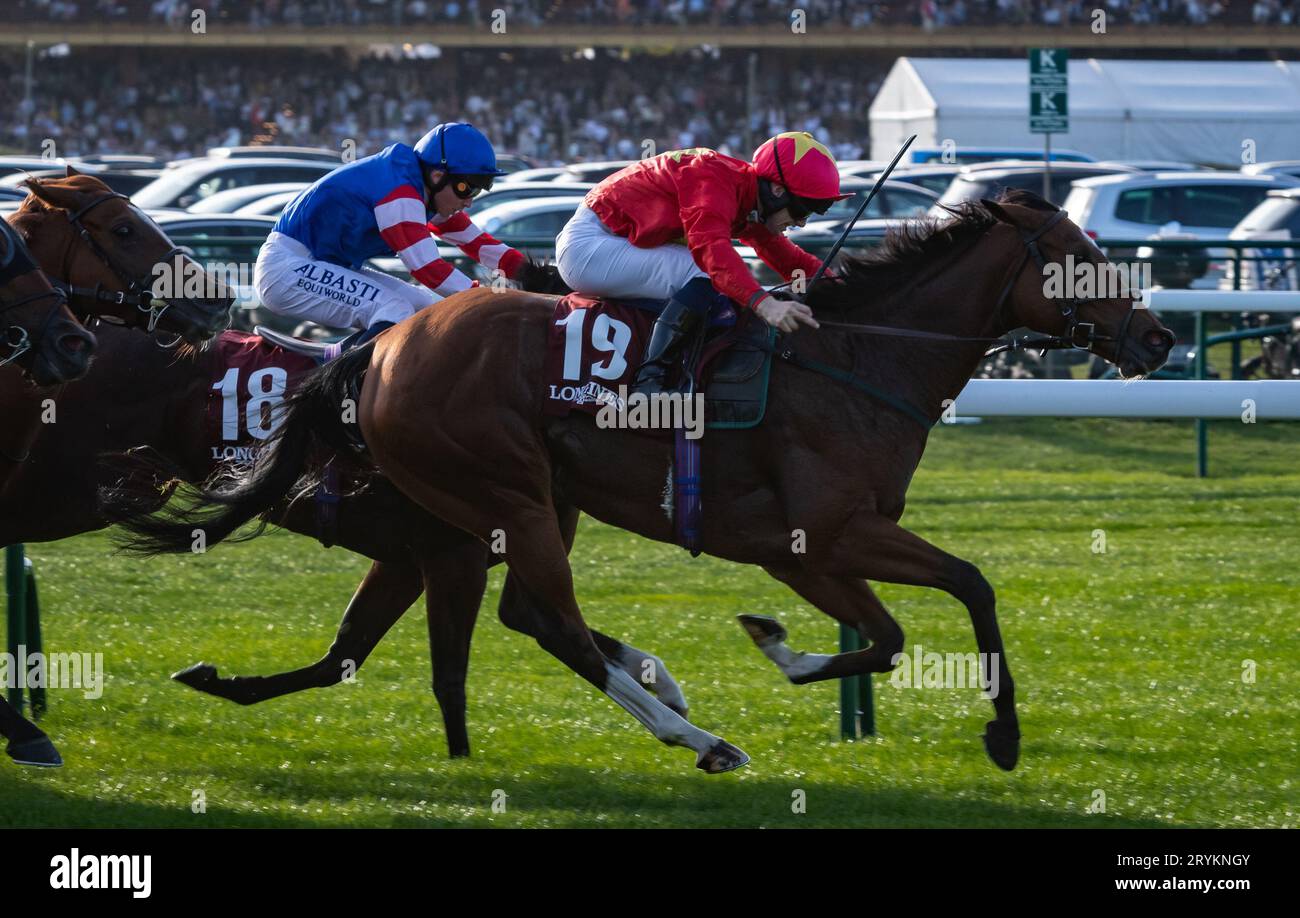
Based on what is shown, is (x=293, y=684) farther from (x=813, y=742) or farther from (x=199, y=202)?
(x=199, y=202)

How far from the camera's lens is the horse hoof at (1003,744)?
4695 millimetres

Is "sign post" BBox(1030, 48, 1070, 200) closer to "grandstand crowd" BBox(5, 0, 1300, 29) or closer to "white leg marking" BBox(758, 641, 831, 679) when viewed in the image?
"white leg marking" BBox(758, 641, 831, 679)

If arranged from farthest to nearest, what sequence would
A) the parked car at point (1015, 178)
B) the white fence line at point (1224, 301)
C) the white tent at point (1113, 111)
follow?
the white tent at point (1113, 111), the parked car at point (1015, 178), the white fence line at point (1224, 301)

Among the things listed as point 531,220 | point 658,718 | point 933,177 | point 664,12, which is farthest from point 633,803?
point 664,12

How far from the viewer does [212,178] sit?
20.5 m

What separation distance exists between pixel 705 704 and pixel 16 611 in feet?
7.87

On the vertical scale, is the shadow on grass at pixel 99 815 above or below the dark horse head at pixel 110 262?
below

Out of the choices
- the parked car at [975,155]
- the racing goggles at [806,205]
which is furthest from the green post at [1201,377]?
the parked car at [975,155]

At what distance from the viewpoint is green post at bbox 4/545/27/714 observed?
5848mm

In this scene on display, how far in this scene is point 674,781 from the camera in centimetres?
514

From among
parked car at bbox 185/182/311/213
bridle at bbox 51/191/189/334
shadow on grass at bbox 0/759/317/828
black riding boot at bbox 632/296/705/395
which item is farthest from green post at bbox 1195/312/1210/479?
parked car at bbox 185/182/311/213

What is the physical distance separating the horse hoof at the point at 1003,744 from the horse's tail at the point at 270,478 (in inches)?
84.4

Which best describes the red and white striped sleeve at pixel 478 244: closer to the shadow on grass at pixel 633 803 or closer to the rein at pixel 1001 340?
the rein at pixel 1001 340
